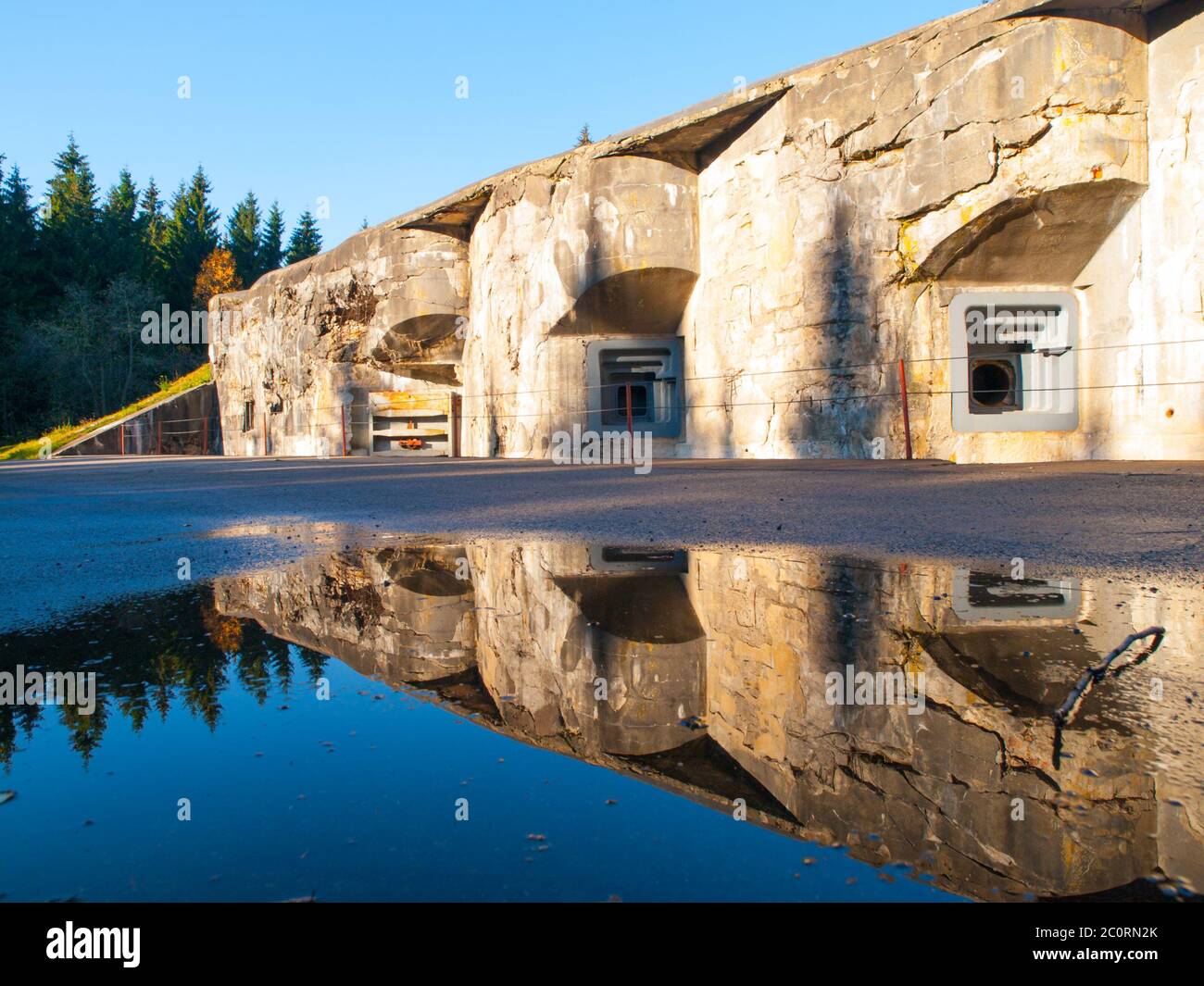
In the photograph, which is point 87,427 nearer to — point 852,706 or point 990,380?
point 990,380

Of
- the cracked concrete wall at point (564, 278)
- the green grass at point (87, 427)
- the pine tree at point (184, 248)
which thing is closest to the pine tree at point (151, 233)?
the pine tree at point (184, 248)

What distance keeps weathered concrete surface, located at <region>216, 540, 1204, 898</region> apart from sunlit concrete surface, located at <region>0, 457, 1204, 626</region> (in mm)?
760

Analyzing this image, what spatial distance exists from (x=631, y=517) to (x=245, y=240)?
176 ft

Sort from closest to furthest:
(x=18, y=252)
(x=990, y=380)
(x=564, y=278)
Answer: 1. (x=990, y=380)
2. (x=564, y=278)
3. (x=18, y=252)

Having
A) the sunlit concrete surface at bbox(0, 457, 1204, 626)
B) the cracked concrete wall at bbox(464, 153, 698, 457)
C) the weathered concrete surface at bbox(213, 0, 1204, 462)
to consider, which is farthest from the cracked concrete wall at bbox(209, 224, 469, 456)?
the sunlit concrete surface at bbox(0, 457, 1204, 626)

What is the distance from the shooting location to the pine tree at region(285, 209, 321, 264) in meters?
56.1

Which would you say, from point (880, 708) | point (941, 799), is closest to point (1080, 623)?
point (880, 708)

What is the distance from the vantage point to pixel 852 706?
81.8 inches

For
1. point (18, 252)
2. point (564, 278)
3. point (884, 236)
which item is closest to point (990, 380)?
point (884, 236)

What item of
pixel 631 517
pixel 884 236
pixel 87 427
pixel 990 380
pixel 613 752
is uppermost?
pixel 884 236

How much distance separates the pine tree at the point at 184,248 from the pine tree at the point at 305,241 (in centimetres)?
469

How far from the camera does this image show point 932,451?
1228 centimetres

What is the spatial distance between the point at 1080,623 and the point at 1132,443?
10188mm
